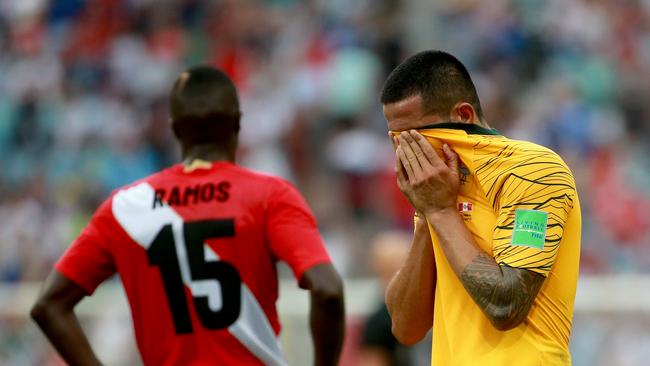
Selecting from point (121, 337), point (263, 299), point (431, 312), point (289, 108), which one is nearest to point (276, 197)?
point (263, 299)

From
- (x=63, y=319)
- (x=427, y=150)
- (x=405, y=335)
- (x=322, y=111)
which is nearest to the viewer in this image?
(x=427, y=150)

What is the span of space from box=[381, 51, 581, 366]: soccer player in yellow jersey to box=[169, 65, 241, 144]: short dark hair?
1354 mm

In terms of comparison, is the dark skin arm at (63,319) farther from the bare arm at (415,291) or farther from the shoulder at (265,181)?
the bare arm at (415,291)

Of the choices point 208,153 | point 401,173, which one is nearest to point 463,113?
point 401,173

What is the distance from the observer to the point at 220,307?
16.6ft

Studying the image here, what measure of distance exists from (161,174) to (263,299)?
2.32ft

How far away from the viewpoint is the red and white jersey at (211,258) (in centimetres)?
505

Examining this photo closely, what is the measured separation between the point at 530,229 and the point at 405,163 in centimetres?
47

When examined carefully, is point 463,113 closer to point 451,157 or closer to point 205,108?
point 451,157

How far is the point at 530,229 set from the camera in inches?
149

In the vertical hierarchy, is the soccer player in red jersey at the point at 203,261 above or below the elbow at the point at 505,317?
below

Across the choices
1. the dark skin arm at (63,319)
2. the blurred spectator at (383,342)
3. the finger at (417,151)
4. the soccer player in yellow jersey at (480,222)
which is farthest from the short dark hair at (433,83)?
the blurred spectator at (383,342)

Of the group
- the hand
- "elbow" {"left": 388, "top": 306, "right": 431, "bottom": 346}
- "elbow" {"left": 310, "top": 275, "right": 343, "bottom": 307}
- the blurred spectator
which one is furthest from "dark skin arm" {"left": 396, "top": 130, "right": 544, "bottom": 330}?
the blurred spectator

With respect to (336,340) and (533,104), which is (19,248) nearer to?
(533,104)
